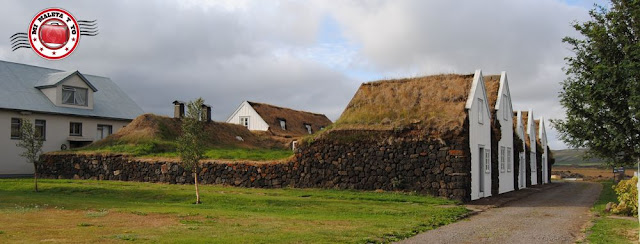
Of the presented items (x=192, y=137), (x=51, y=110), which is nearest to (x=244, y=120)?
(x=51, y=110)

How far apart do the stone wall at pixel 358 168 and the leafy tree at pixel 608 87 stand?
835 cm

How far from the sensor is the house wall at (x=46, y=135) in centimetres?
3738

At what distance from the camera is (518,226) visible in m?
15.6

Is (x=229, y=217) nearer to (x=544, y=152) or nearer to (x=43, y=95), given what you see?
(x=43, y=95)

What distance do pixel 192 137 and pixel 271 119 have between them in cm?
3776

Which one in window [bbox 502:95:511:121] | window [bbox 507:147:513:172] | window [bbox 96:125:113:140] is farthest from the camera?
window [bbox 96:125:113:140]

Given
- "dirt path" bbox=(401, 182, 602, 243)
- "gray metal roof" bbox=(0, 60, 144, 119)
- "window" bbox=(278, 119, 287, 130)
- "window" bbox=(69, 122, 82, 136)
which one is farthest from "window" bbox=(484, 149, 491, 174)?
"window" bbox=(278, 119, 287, 130)

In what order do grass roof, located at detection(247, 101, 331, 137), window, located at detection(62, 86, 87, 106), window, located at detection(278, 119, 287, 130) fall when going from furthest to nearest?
window, located at detection(278, 119, 287, 130) → grass roof, located at detection(247, 101, 331, 137) → window, located at detection(62, 86, 87, 106)

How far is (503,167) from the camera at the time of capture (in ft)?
99.5

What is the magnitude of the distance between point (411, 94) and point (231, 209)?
11.5 meters

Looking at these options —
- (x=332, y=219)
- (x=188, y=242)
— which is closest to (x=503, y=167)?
(x=332, y=219)

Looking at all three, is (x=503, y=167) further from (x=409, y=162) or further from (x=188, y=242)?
(x=188, y=242)

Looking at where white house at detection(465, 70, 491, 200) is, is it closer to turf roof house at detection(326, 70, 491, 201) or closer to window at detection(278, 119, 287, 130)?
turf roof house at detection(326, 70, 491, 201)

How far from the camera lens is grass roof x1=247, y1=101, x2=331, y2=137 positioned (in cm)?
5775
